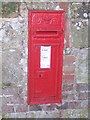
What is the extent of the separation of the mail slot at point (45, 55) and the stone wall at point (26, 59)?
2.2 inches

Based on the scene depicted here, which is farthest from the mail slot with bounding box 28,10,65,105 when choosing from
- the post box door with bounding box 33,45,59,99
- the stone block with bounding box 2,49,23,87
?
the stone block with bounding box 2,49,23,87

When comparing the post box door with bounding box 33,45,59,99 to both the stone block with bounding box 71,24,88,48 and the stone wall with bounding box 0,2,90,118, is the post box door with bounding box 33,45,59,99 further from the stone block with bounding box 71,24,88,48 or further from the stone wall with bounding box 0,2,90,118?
the stone block with bounding box 71,24,88,48

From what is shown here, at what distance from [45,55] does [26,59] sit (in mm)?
207

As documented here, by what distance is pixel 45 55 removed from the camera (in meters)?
3.27

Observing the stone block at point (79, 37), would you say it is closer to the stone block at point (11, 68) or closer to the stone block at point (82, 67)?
the stone block at point (82, 67)

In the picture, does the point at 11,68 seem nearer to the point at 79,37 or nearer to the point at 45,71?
the point at 45,71

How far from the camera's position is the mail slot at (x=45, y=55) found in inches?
125

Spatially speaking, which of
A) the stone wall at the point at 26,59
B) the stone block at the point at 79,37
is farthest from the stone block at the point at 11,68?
the stone block at the point at 79,37

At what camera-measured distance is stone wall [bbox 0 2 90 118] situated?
126 inches

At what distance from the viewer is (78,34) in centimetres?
329

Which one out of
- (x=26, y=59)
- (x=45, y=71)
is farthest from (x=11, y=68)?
(x=45, y=71)

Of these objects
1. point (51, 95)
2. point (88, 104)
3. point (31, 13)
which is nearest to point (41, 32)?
point (31, 13)

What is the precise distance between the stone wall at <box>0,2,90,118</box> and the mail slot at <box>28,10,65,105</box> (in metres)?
0.06

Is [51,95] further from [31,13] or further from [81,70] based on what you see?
[31,13]
